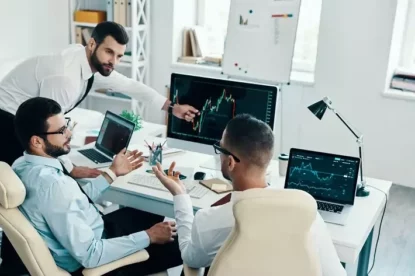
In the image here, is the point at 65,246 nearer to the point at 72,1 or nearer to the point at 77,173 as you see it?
the point at 77,173

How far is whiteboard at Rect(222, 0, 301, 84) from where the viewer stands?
450 centimetres

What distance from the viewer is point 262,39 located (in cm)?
461

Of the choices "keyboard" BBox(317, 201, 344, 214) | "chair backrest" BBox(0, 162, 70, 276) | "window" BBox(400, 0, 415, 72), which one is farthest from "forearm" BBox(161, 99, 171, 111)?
"window" BBox(400, 0, 415, 72)

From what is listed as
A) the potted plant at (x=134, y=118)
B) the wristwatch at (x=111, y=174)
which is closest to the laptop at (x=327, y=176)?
the wristwatch at (x=111, y=174)

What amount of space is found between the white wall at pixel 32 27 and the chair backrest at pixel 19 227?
3.10 meters

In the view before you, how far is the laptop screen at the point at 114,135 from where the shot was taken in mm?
2881

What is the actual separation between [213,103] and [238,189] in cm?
101

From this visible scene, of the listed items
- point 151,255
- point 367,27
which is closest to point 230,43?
point 367,27

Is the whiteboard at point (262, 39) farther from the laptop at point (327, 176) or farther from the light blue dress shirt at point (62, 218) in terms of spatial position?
the light blue dress shirt at point (62, 218)

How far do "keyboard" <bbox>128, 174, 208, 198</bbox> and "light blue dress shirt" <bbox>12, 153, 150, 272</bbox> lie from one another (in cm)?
42

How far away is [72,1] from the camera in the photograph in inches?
211

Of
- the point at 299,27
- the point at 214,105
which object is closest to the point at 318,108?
the point at 214,105

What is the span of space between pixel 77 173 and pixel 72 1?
3202 millimetres

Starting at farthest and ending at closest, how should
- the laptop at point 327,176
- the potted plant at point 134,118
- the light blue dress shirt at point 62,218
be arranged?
the potted plant at point 134,118 → the laptop at point 327,176 → the light blue dress shirt at point 62,218
